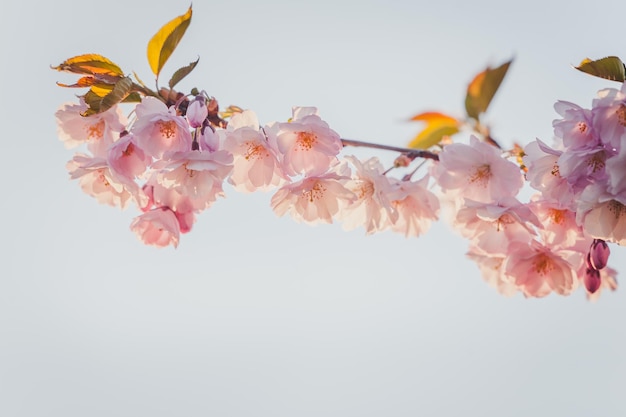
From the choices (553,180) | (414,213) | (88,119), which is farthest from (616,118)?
(88,119)

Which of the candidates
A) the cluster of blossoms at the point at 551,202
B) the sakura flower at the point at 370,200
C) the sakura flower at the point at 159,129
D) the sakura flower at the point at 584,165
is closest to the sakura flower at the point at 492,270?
the cluster of blossoms at the point at 551,202

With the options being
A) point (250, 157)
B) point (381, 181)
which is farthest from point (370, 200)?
point (250, 157)

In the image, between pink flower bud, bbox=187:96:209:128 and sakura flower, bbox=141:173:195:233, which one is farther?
sakura flower, bbox=141:173:195:233

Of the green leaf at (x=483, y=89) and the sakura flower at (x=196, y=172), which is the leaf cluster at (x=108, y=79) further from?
the green leaf at (x=483, y=89)

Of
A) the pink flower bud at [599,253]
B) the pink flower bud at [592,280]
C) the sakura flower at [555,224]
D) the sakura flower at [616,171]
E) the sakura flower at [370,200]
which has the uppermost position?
the sakura flower at [370,200]

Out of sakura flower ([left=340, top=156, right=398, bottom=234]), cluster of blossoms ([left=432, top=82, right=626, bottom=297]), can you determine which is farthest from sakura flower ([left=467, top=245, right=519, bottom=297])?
sakura flower ([left=340, top=156, right=398, bottom=234])

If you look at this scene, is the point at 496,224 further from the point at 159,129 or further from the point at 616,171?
the point at 159,129

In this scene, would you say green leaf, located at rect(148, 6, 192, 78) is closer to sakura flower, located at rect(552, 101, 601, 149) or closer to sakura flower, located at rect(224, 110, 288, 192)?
sakura flower, located at rect(224, 110, 288, 192)
